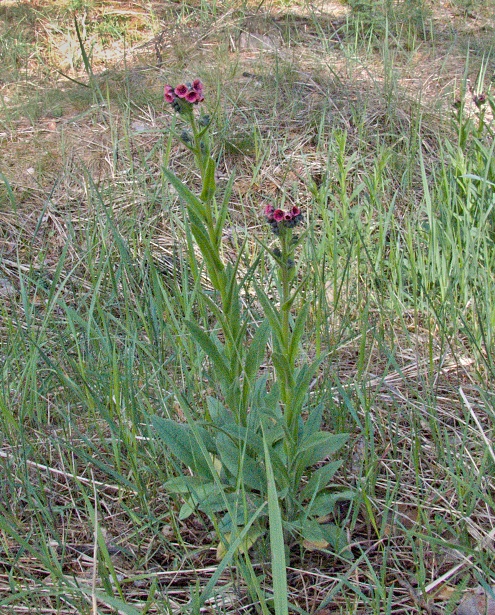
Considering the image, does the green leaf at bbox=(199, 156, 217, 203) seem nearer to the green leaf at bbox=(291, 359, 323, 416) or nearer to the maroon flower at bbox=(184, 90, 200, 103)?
the maroon flower at bbox=(184, 90, 200, 103)

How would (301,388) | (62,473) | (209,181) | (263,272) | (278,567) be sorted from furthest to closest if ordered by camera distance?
(263,272) < (62,473) < (301,388) < (209,181) < (278,567)

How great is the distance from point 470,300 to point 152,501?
1.36 m

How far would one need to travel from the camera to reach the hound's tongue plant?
1.32 m

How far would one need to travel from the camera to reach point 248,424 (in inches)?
59.7

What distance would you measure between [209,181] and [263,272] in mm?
1130

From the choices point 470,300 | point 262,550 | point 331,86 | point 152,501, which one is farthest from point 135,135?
point 262,550

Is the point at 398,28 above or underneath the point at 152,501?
above

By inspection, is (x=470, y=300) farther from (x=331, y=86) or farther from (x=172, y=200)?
(x=331, y=86)

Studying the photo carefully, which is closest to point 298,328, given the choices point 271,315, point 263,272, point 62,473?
point 271,315

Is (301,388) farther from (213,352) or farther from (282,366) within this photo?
(213,352)

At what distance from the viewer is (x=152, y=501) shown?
1.68 metres

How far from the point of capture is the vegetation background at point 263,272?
1498 millimetres

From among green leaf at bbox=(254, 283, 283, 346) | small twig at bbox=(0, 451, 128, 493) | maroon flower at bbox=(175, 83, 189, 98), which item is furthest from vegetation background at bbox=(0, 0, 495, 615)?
maroon flower at bbox=(175, 83, 189, 98)

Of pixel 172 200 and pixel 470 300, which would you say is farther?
pixel 172 200
